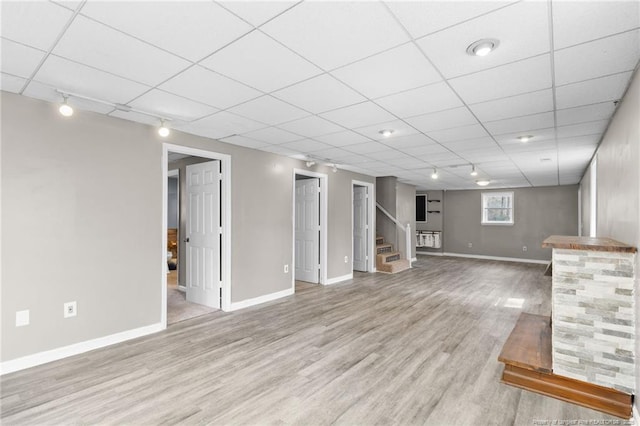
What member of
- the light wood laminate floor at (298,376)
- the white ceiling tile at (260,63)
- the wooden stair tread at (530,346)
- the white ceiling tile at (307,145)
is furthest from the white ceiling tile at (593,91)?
the white ceiling tile at (307,145)

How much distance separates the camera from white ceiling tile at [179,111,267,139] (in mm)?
3432

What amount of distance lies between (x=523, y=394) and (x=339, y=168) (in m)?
4.98

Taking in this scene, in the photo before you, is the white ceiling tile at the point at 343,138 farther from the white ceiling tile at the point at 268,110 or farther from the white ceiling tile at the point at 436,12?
the white ceiling tile at the point at 436,12

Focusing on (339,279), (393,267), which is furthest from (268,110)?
(393,267)

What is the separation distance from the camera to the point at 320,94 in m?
2.77

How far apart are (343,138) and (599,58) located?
2.62m

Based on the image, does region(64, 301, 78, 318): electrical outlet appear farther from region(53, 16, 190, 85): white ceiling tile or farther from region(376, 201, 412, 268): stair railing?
region(376, 201, 412, 268): stair railing

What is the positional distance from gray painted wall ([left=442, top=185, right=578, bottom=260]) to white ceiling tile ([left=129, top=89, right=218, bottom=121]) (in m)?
9.87

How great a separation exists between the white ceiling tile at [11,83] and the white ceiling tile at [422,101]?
293cm

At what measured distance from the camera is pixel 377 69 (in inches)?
91.0

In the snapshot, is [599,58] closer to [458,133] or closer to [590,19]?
[590,19]

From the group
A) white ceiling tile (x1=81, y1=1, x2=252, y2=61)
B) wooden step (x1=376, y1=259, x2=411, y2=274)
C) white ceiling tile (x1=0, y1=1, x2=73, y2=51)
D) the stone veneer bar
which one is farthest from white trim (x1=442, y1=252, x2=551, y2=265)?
white ceiling tile (x1=0, y1=1, x2=73, y2=51)

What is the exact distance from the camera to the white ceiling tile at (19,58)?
79.4 inches

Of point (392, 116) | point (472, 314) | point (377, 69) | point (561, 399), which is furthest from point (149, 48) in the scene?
point (472, 314)
